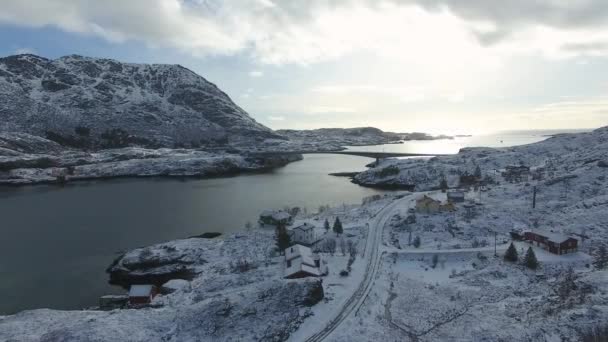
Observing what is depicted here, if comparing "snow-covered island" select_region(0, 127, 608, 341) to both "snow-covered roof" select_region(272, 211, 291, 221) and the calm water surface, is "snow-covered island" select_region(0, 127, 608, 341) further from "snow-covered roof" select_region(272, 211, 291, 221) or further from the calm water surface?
the calm water surface

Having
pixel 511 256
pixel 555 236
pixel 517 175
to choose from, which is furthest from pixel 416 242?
pixel 517 175

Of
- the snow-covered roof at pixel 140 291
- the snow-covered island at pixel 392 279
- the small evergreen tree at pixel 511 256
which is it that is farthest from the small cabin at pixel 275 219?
the small evergreen tree at pixel 511 256

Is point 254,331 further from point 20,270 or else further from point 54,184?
point 54,184

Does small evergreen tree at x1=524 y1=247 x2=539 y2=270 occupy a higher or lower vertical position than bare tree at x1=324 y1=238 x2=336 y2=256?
higher

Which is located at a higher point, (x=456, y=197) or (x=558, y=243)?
(x=456, y=197)

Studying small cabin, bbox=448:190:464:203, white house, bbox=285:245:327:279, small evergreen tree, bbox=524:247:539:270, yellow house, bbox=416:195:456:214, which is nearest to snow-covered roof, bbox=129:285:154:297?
white house, bbox=285:245:327:279

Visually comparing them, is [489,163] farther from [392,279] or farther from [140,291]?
[140,291]
